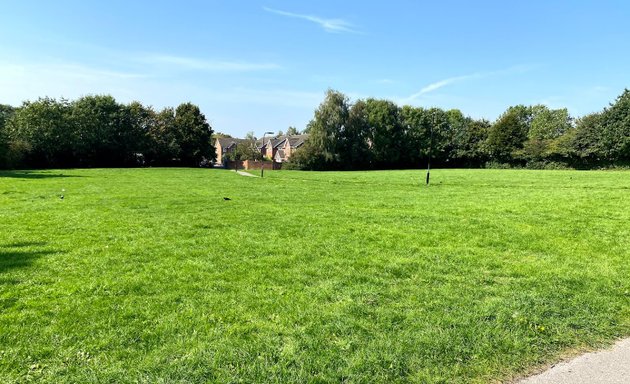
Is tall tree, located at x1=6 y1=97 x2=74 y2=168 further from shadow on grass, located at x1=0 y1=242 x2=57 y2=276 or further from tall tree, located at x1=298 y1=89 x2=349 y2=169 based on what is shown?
shadow on grass, located at x1=0 y1=242 x2=57 y2=276

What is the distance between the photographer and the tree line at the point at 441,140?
55281 millimetres

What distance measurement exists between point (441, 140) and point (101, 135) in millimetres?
55939

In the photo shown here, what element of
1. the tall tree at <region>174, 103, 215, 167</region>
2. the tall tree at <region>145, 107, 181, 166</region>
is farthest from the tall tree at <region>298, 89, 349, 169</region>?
the tall tree at <region>145, 107, 181, 166</region>

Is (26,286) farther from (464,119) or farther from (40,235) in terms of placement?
(464,119)

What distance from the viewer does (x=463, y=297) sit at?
16.0ft

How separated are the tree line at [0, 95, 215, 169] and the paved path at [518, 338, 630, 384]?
5307 centimetres

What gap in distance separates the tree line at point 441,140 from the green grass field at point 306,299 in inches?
2080

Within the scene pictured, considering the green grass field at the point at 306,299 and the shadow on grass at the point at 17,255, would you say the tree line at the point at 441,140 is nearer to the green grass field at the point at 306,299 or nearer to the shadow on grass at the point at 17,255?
the green grass field at the point at 306,299

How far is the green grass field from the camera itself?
331 centimetres

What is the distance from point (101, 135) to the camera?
56688 mm

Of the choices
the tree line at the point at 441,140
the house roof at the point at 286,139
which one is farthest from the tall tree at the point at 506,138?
the house roof at the point at 286,139

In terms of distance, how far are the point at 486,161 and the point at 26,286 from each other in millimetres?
72593

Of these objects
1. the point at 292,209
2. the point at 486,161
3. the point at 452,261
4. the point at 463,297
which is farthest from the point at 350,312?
the point at 486,161

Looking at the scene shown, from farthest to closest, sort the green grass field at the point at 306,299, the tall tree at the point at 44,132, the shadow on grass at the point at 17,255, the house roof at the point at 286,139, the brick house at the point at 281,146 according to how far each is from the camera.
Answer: the brick house at the point at 281,146, the house roof at the point at 286,139, the tall tree at the point at 44,132, the shadow on grass at the point at 17,255, the green grass field at the point at 306,299
